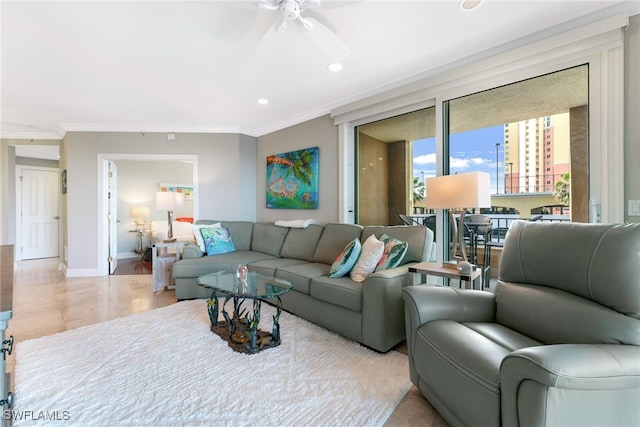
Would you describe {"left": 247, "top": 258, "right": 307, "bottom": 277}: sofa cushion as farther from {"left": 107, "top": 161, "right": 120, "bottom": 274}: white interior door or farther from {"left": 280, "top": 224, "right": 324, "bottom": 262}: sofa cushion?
{"left": 107, "top": 161, "right": 120, "bottom": 274}: white interior door

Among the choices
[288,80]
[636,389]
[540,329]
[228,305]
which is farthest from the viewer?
[228,305]

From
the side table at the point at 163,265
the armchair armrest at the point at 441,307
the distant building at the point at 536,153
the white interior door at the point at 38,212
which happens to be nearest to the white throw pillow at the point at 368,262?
the armchair armrest at the point at 441,307

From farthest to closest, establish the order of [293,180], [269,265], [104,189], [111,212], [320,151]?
[111,212] → [104,189] → [293,180] → [320,151] → [269,265]

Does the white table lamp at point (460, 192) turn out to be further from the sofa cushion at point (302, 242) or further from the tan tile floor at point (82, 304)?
the sofa cushion at point (302, 242)

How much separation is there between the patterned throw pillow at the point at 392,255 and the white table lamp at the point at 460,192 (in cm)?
41

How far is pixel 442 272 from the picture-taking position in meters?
2.25

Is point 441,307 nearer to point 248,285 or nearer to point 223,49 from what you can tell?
point 248,285

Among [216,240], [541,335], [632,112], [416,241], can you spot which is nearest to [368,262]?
[416,241]

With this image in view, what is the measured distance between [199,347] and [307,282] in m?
1.04

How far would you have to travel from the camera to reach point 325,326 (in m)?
2.67

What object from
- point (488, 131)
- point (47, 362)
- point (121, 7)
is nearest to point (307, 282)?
point (47, 362)

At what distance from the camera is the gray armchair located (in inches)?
39.4

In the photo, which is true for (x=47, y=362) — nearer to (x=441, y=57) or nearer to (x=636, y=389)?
(x=636, y=389)

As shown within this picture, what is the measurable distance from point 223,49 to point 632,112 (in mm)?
3090
